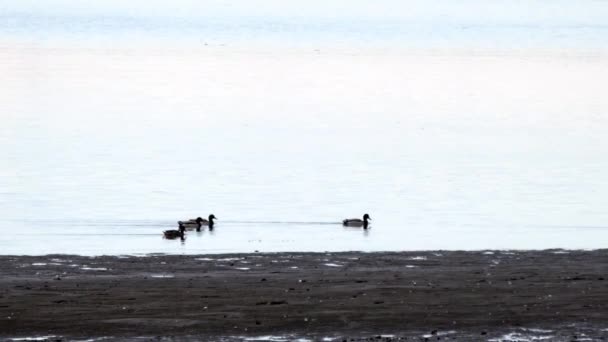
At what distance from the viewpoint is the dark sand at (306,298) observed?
15.6 m

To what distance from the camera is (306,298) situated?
→ 17359mm

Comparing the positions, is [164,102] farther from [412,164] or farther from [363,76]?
[412,164]

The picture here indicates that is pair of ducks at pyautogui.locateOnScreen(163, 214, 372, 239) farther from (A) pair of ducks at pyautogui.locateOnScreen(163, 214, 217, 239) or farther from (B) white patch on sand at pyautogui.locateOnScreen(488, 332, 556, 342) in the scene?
(B) white patch on sand at pyautogui.locateOnScreen(488, 332, 556, 342)

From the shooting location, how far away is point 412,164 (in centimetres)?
4319

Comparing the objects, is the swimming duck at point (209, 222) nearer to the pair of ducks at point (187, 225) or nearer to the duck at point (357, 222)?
the pair of ducks at point (187, 225)

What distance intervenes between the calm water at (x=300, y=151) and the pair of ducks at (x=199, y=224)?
10.9 inches

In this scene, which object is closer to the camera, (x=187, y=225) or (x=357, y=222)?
(x=187, y=225)

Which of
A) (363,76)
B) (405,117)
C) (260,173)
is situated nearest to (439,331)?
(260,173)

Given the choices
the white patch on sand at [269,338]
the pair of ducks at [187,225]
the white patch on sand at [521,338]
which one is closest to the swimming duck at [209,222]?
the pair of ducks at [187,225]

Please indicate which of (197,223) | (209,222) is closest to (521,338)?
(197,223)

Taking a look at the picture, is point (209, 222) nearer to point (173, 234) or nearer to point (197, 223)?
point (197, 223)

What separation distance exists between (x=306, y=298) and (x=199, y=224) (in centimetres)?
1148

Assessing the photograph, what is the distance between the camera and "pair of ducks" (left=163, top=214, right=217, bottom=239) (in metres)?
27.3

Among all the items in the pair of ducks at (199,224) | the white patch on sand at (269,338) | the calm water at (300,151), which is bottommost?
the white patch on sand at (269,338)
